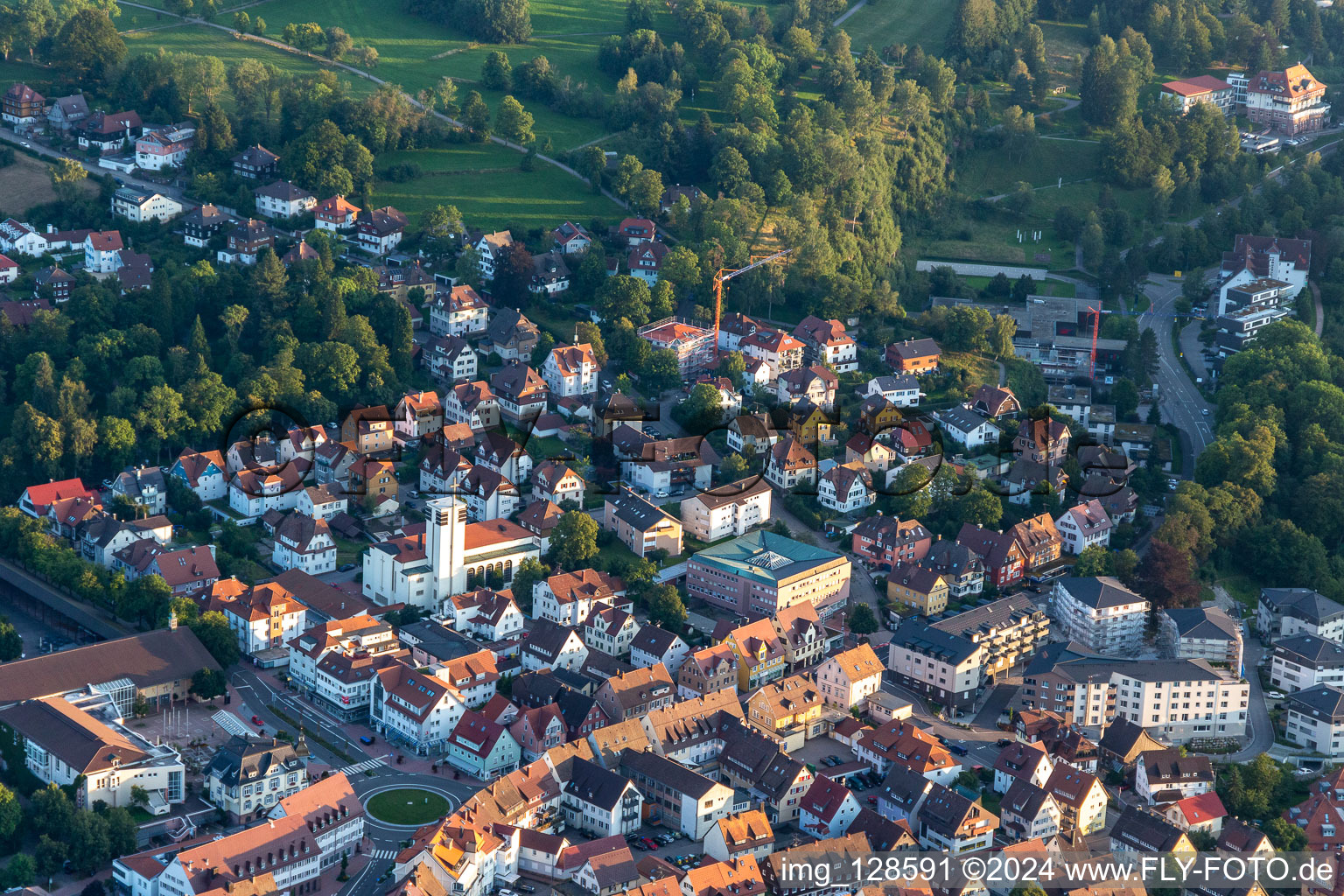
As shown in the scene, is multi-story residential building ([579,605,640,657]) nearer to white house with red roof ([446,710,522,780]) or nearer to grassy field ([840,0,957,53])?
white house with red roof ([446,710,522,780])

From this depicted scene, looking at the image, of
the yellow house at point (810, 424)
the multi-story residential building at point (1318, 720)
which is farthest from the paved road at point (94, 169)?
the multi-story residential building at point (1318, 720)

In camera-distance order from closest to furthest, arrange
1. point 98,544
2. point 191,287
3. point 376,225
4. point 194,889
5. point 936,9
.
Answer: point 194,889 → point 98,544 → point 191,287 → point 376,225 → point 936,9

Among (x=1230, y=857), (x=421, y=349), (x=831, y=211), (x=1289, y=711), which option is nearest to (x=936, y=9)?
(x=831, y=211)

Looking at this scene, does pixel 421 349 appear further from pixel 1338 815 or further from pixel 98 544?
pixel 1338 815

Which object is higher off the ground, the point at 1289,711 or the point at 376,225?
the point at 376,225

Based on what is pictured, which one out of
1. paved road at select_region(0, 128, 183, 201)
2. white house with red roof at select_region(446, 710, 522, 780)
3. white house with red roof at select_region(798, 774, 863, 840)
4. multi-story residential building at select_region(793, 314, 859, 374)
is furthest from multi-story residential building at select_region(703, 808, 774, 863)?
paved road at select_region(0, 128, 183, 201)

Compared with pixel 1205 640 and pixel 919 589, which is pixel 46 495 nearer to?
pixel 919 589

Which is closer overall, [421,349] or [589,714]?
[589,714]
